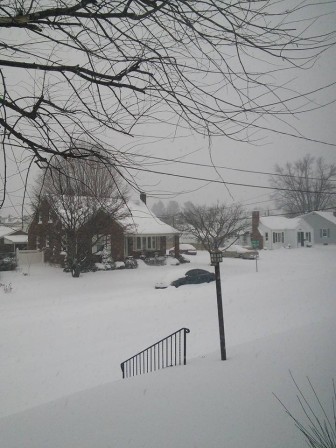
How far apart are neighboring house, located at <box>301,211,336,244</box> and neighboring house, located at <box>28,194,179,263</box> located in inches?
1249

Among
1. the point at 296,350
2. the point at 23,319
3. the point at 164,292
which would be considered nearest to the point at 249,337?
the point at 296,350

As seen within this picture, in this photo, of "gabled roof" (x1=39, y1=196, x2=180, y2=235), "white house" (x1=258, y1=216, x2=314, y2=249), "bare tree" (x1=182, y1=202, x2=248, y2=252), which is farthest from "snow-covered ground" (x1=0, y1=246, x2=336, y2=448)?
"white house" (x1=258, y1=216, x2=314, y2=249)

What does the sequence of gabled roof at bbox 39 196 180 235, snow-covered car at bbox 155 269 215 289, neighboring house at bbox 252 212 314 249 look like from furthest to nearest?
neighboring house at bbox 252 212 314 249, gabled roof at bbox 39 196 180 235, snow-covered car at bbox 155 269 215 289

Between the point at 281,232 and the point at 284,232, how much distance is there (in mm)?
806

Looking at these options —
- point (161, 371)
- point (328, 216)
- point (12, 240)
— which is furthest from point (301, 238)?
point (161, 371)

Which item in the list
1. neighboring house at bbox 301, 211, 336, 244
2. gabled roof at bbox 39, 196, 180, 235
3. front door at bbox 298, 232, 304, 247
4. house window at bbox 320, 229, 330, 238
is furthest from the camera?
house window at bbox 320, 229, 330, 238

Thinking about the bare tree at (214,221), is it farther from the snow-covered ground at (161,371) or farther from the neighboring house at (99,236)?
the snow-covered ground at (161,371)

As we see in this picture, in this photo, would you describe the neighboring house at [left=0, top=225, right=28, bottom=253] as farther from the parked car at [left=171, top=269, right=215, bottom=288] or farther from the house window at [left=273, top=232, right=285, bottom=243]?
the house window at [left=273, top=232, right=285, bottom=243]

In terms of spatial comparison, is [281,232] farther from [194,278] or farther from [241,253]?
[194,278]

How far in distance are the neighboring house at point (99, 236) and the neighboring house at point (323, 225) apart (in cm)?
3173

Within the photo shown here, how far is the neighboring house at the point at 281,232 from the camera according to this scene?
46.1m

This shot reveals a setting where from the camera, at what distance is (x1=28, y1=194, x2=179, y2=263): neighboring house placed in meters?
22.7

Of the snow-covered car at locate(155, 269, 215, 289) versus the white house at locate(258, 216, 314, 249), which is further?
the white house at locate(258, 216, 314, 249)

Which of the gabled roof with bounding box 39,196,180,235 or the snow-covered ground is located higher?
the gabled roof with bounding box 39,196,180,235
